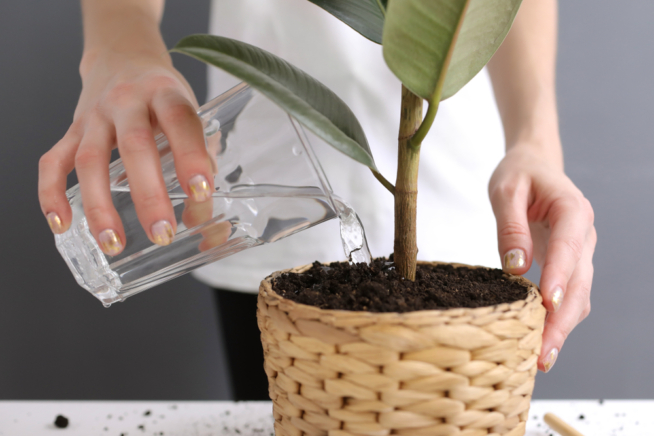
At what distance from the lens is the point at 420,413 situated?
333mm

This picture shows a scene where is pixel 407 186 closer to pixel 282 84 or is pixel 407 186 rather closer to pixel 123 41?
pixel 282 84

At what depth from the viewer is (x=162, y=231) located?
0.41 metres

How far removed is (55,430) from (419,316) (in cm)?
64

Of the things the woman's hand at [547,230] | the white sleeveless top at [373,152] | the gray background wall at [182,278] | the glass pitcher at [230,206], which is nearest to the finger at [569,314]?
the woman's hand at [547,230]

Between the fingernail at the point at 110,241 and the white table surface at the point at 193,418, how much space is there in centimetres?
36

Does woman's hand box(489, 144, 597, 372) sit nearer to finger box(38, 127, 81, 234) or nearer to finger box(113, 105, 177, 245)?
finger box(113, 105, 177, 245)

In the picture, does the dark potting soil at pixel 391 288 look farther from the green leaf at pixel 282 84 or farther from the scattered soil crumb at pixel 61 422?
the scattered soil crumb at pixel 61 422

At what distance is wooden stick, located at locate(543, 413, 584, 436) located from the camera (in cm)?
61

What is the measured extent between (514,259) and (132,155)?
418 millimetres

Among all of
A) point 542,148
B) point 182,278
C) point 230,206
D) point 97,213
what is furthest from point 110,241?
point 182,278

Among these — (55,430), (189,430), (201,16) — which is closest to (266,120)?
(189,430)

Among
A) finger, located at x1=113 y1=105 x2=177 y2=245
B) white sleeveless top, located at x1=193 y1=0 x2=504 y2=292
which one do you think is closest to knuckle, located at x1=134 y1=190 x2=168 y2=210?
finger, located at x1=113 y1=105 x2=177 y2=245

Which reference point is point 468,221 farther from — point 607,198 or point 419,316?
point 419,316

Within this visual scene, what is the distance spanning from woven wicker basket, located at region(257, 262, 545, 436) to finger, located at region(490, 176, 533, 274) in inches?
5.6
